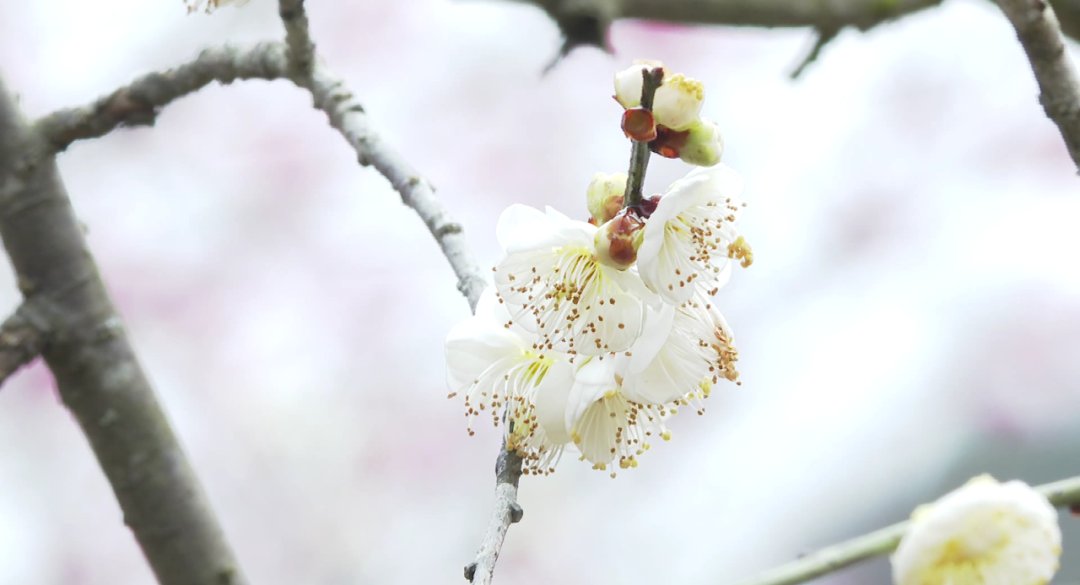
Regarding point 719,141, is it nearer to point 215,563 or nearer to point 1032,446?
point 215,563

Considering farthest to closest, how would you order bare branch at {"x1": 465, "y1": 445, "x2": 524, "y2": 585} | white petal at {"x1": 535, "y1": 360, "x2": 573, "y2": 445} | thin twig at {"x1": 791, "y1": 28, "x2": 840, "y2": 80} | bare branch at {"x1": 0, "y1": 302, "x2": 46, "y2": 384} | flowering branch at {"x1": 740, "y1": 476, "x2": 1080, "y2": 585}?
thin twig at {"x1": 791, "y1": 28, "x2": 840, "y2": 80}, bare branch at {"x1": 0, "y1": 302, "x2": 46, "y2": 384}, white petal at {"x1": 535, "y1": 360, "x2": 573, "y2": 445}, bare branch at {"x1": 465, "y1": 445, "x2": 524, "y2": 585}, flowering branch at {"x1": 740, "y1": 476, "x2": 1080, "y2": 585}

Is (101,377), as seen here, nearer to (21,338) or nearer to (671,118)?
(21,338)

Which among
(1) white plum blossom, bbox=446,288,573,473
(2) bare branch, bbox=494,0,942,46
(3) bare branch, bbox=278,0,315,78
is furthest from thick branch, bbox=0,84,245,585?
(2) bare branch, bbox=494,0,942,46

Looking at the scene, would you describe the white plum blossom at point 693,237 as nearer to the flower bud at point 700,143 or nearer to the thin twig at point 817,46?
the flower bud at point 700,143

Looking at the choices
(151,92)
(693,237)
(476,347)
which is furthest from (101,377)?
(693,237)

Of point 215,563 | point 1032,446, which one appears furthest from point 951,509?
point 1032,446

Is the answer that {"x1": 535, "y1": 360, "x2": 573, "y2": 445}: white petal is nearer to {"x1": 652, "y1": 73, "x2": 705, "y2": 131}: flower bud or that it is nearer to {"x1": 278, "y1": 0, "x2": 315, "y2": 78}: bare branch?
{"x1": 652, "y1": 73, "x2": 705, "y2": 131}: flower bud
